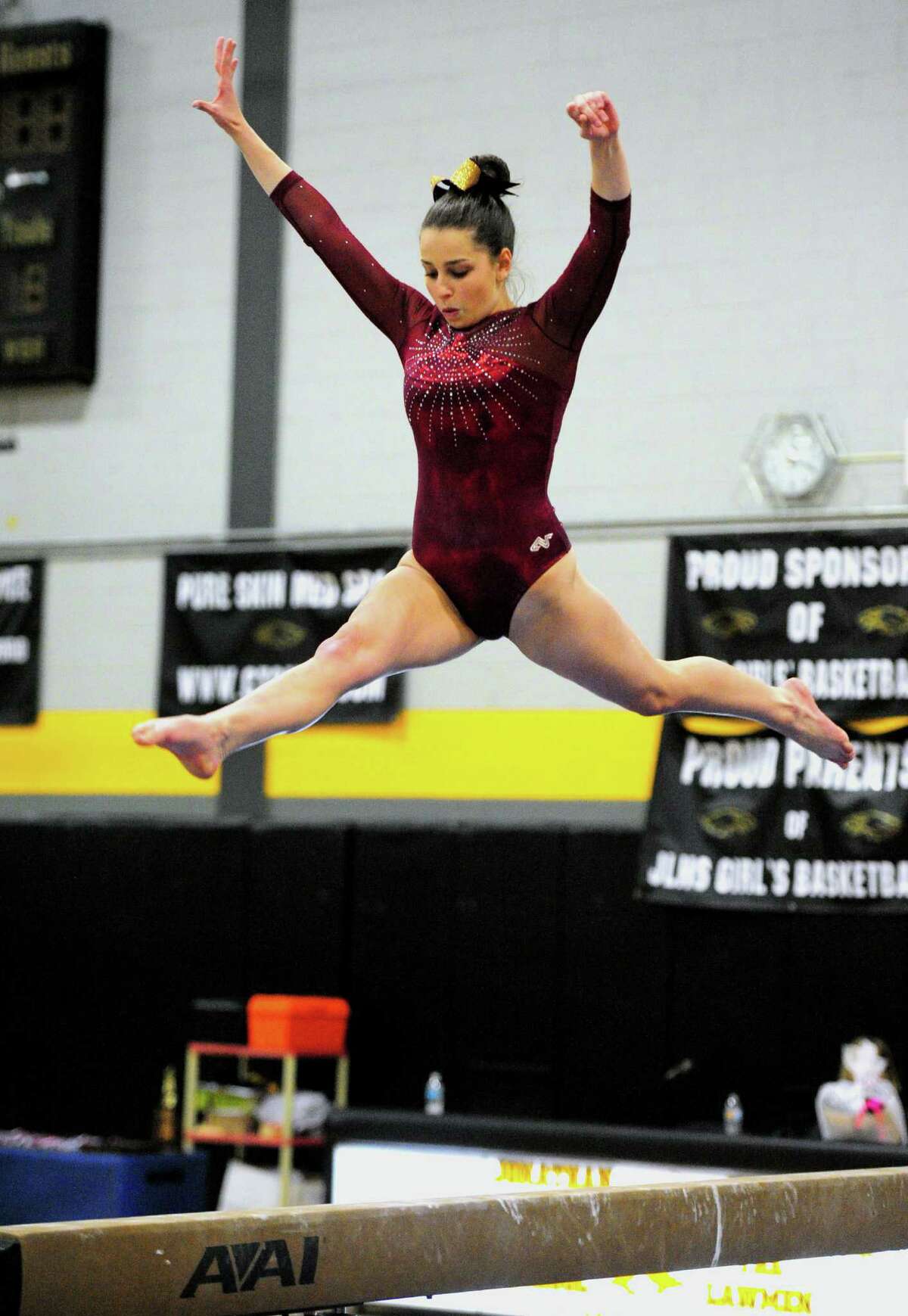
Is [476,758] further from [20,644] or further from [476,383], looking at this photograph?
[476,383]

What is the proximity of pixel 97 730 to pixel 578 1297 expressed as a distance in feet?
14.1

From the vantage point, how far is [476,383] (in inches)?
141

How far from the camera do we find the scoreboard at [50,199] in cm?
984

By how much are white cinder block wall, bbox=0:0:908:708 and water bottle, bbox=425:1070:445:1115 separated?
1.93 meters

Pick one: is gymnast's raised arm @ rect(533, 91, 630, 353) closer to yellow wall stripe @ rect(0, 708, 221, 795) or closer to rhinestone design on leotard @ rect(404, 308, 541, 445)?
rhinestone design on leotard @ rect(404, 308, 541, 445)

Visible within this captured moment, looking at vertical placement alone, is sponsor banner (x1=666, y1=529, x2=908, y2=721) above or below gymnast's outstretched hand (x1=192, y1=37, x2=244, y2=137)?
below

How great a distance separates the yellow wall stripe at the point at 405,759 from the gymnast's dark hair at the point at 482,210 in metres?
5.14

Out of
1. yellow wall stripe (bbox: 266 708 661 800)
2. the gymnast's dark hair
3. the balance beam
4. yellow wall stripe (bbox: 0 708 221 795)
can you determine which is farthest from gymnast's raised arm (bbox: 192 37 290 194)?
yellow wall stripe (bbox: 0 708 221 795)

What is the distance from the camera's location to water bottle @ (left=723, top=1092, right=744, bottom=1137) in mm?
7773

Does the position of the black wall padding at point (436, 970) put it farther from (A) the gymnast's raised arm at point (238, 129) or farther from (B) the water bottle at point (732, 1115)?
(A) the gymnast's raised arm at point (238, 129)

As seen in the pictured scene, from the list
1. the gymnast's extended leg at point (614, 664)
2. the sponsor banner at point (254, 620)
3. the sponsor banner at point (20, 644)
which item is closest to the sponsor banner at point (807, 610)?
the sponsor banner at point (254, 620)

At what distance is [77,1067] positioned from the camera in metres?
9.39

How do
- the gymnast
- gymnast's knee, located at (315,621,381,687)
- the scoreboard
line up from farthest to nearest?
1. the scoreboard
2. the gymnast
3. gymnast's knee, located at (315,621,381,687)

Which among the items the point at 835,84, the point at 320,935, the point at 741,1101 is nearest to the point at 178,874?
the point at 320,935
